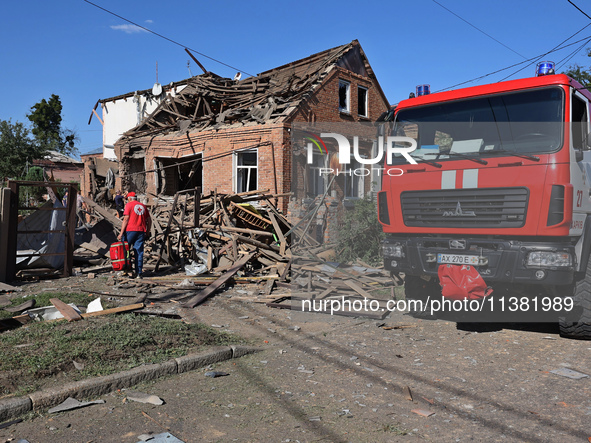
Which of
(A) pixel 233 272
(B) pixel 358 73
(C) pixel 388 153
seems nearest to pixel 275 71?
(B) pixel 358 73

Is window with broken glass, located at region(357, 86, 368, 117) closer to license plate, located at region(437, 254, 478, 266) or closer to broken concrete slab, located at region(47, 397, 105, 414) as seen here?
license plate, located at region(437, 254, 478, 266)

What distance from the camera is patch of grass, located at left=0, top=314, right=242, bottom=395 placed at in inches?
168

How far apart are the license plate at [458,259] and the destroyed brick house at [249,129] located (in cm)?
1023

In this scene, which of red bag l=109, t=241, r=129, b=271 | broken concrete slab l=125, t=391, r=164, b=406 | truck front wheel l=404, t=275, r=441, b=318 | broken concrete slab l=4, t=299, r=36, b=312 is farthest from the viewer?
red bag l=109, t=241, r=129, b=271

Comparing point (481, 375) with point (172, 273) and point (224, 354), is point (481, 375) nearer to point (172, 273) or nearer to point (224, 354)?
point (224, 354)

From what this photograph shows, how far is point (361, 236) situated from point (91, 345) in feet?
30.2

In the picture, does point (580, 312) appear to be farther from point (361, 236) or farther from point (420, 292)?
point (361, 236)

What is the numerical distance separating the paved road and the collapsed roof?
11.7 m

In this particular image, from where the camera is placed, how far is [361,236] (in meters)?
13.1

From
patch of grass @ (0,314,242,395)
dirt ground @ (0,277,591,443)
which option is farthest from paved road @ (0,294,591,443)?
patch of grass @ (0,314,242,395)

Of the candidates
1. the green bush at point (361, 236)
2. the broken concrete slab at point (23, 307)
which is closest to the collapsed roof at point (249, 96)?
the green bush at point (361, 236)

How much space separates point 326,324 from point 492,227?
8.95 ft

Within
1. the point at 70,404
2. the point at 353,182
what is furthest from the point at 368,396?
the point at 353,182

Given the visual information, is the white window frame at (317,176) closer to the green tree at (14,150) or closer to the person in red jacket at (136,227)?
the person in red jacket at (136,227)
